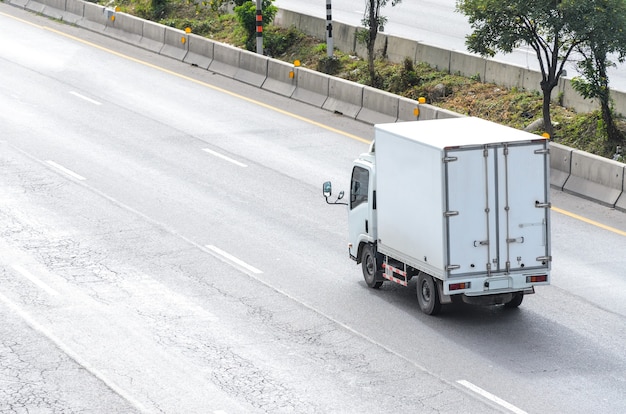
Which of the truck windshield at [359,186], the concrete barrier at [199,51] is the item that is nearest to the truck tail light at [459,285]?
the truck windshield at [359,186]

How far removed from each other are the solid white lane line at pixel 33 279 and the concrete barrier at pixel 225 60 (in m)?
15.1

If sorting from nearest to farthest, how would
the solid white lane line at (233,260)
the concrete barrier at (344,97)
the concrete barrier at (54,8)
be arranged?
the solid white lane line at (233,260) → the concrete barrier at (344,97) → the concrete barrier at (54,8)

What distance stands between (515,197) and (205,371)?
15.2ft

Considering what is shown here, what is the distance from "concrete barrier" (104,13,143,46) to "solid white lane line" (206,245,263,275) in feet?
60.5

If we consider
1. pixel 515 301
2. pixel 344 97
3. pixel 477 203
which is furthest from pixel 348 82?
pixel 477 203

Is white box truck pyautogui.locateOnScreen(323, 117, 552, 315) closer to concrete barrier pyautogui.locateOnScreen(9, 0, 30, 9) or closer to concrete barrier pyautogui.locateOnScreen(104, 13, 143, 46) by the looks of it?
concrete barrier pyautogui.locateOnScreen(104, 13, 143, 46)

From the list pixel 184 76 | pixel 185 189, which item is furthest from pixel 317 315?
pixel 184 76

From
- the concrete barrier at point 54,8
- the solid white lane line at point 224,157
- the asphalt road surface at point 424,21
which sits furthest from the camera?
the concrete barrier at point 54,8

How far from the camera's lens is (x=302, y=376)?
47.6ft

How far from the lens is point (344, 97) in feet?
96.6

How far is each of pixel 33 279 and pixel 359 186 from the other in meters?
5.00

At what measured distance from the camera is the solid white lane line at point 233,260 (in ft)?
61.5

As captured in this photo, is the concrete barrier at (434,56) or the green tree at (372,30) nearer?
the concrete barrier at (434,56)

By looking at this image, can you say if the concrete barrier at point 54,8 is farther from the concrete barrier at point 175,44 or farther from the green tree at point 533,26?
the green tree at point 533,26
